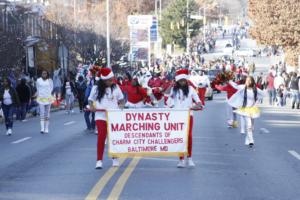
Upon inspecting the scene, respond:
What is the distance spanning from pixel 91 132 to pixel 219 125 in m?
4.85

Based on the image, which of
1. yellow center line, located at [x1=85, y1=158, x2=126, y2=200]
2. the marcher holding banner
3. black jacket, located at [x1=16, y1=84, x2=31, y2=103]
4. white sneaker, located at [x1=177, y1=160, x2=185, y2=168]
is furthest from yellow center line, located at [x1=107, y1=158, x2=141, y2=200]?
black jacket, located at [x1=16, y1=84, x2=31, y2=103]

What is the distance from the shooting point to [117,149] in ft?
48.6

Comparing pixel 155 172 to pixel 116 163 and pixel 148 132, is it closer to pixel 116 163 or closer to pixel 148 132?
pixel 148 132

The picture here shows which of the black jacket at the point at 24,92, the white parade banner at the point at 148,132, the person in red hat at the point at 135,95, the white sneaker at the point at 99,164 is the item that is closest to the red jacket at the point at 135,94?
the person in red hat at the point at 135,95

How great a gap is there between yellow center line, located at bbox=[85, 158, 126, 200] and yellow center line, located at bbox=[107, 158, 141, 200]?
0.18 meters

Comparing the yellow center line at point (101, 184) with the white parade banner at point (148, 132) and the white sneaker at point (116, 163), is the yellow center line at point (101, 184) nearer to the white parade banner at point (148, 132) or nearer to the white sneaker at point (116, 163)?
the white sneaker at point (116, 163)

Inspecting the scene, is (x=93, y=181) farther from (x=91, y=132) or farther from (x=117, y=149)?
(x=91, y=132)

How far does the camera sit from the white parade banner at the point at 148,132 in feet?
48.4

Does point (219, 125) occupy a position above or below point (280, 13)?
below

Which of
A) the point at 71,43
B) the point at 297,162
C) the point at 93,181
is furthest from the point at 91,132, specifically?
the point at 71,43

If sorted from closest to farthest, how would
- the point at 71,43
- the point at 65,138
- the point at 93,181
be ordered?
the point at 93,181
the point at 65,138
the point at 71,43

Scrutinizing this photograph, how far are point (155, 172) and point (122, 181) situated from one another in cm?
128

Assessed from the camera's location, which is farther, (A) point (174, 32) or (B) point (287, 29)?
(A) point (174, 32)

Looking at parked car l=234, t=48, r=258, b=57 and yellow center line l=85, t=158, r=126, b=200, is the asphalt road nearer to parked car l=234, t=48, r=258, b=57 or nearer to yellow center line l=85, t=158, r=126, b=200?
yellow center line l=85, t=158, r=126, b=200
